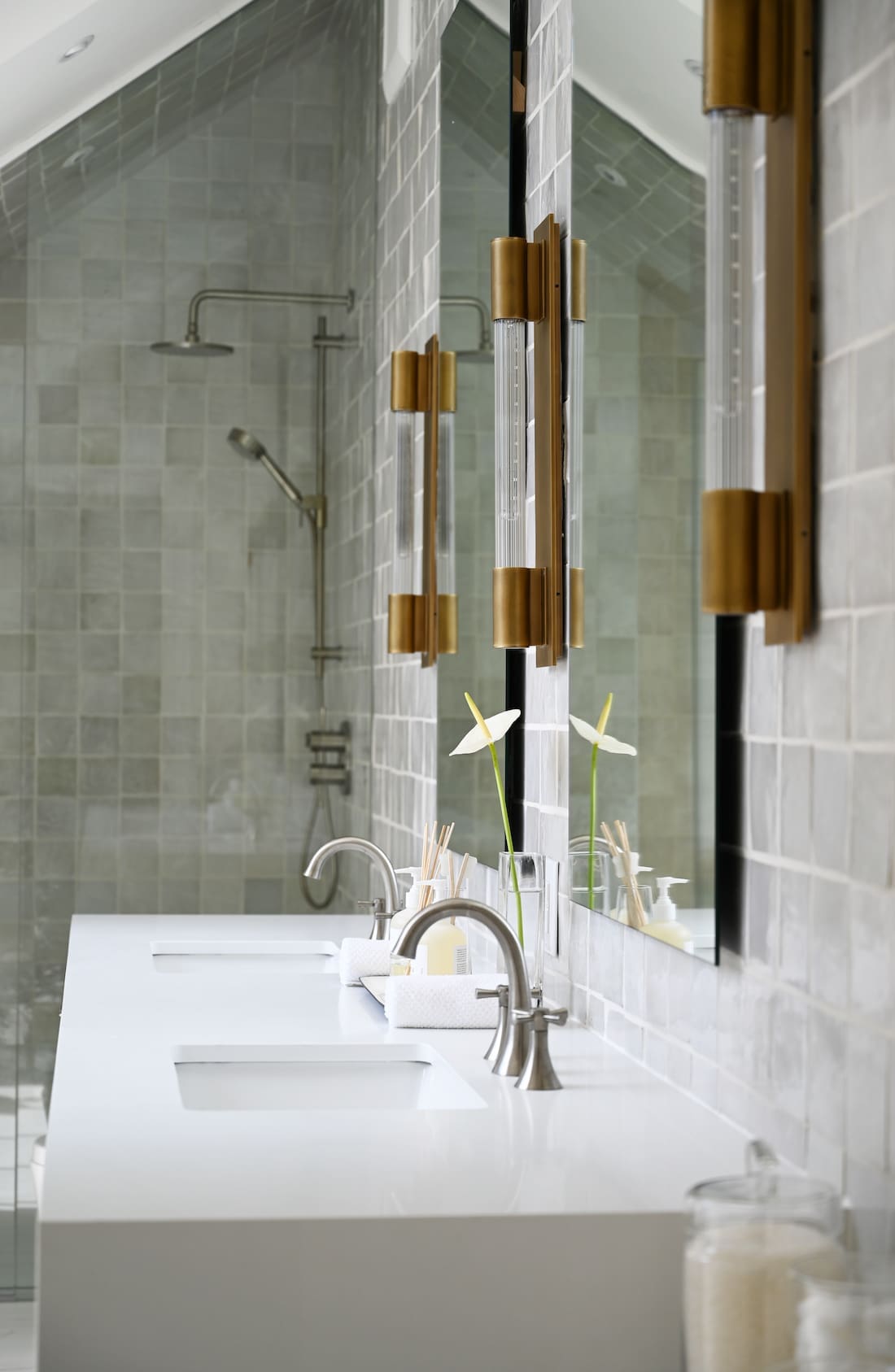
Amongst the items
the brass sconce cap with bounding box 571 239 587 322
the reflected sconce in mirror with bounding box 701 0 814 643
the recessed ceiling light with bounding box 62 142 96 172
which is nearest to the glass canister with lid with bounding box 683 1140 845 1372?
the reflected sconce in mirror with bounding box 701 0 814 643

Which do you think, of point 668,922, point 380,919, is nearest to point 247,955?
point 380,919

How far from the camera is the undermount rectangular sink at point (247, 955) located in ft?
7.74

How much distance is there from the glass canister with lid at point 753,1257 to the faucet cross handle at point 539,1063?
0.57 m

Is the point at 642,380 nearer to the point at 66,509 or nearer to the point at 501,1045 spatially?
the point at 501,1045

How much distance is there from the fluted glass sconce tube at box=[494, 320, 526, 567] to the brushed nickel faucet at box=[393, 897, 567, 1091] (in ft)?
1.88

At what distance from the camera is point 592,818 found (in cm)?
167

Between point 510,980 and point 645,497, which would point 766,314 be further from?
point 510,980

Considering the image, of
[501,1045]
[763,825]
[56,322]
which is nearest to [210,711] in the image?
[56,322]

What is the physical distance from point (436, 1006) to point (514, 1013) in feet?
1.05

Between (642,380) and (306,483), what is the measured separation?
1.94 m

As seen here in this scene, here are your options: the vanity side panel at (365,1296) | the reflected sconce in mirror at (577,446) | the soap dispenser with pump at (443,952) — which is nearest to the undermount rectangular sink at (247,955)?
the soap dispenser with pump at (443,952)

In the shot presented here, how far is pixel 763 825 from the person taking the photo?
1.18 m

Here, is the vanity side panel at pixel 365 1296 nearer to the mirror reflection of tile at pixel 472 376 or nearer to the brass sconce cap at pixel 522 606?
the brass sconce cap at pixel 522 606

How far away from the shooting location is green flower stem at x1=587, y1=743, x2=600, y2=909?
166 centimetres
